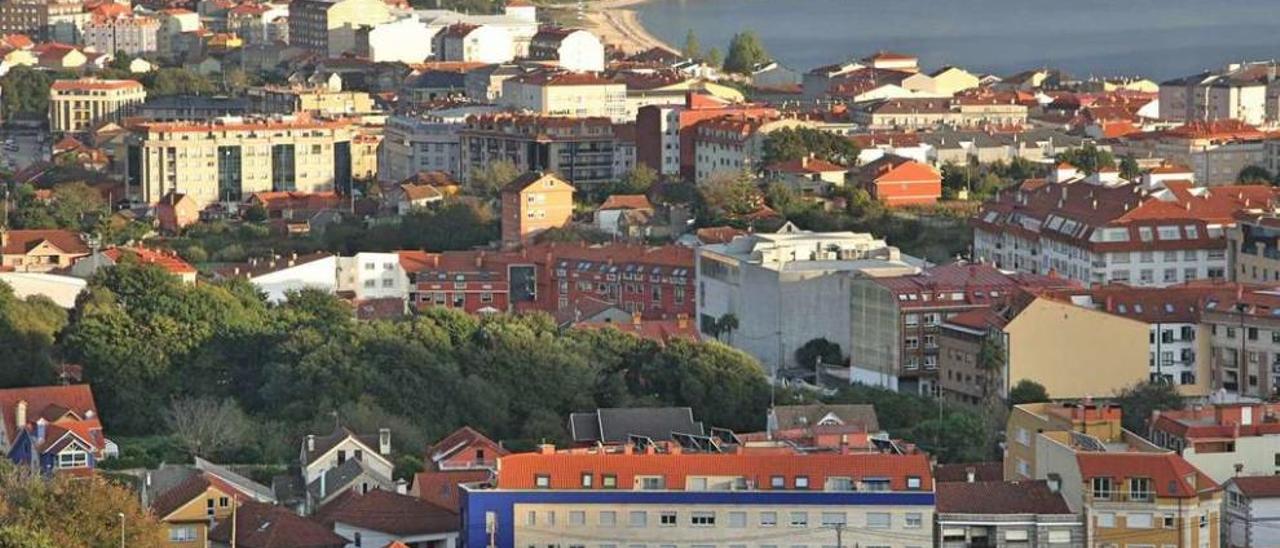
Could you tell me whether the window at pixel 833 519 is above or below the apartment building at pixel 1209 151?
below

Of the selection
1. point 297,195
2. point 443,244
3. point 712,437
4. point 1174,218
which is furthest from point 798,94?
point 712,437

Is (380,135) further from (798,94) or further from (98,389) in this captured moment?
(98,389)

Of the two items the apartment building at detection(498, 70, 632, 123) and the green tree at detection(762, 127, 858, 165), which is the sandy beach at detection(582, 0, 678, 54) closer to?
the apartment building at detection(498, 70, 632, 123)

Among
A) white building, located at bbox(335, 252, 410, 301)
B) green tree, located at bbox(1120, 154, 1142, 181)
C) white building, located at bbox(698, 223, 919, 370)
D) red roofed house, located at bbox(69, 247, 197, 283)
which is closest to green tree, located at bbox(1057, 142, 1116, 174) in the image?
green tree, located at bbox(1120, 154, 1142, 181)

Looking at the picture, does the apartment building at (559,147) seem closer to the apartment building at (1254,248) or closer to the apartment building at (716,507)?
the apartment building at (1254,248)

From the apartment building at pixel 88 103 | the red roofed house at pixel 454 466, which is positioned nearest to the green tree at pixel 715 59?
the apartment building at pixel 88 103
